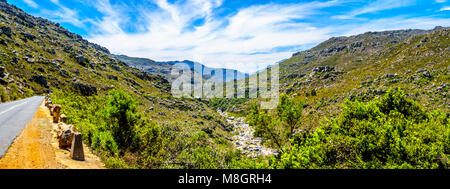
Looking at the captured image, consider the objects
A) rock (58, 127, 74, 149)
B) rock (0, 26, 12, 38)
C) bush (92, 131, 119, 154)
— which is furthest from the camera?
rock (0, 26, 12, 38)

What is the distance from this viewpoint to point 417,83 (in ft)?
211

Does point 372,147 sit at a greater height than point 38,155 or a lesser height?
lesser

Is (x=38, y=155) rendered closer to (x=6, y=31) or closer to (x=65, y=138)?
(x=65, y=138)

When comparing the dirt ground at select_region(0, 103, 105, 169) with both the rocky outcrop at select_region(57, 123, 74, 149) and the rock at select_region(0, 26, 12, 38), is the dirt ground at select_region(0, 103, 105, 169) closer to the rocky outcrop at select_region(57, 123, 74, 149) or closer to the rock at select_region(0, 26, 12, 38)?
the rocky outcrop at select_region(57, 123, 74, 149)

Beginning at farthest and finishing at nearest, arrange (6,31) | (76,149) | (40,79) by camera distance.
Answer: (6,31) → (40,79) → (76,149)

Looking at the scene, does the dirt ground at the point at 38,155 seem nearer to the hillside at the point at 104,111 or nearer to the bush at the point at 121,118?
the hillside at the point at 104,111

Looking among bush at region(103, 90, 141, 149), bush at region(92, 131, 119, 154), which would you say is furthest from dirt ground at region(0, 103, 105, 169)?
bush at region(103, 90, 141, 149)

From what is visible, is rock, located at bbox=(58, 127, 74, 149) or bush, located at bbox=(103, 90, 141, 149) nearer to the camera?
rock, located at bbox=(58, 127, 74, 149)

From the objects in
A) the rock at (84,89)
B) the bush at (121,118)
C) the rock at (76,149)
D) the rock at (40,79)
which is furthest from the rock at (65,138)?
the rock at (40,79)

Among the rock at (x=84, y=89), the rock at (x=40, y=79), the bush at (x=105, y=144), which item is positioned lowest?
the bush at (x=105, y=144)

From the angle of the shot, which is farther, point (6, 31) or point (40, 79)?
point (6, 31)

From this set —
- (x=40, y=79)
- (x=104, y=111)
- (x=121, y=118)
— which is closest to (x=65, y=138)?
(x=104, y=111)
